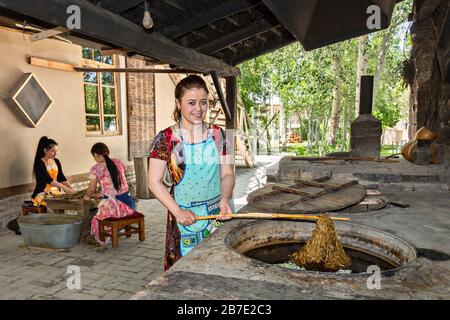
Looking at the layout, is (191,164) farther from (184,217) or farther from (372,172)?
(372,172)

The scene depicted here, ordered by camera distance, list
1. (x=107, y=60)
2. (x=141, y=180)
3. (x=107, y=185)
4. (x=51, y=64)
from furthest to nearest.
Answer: (x=141, y=180), (x=107, y=60), (x=51, y=64), (x=107, y=185)

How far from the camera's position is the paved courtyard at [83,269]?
13.1ft

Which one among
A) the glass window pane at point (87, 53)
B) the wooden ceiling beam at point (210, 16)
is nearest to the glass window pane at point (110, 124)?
the glass window pane at point (87, 53)

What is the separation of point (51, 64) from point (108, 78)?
194cm

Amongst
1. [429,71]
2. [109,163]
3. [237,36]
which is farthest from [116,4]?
[429,71]

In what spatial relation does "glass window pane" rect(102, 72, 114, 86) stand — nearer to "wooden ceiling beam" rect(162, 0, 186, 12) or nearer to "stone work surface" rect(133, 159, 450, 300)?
"wooden ceiling beam" rect(162, 0, 186, 12)

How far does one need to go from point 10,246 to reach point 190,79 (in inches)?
188

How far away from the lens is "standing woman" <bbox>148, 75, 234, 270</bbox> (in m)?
2.60

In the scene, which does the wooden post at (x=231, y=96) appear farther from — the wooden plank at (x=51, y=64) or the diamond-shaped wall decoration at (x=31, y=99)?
the diamond-shaped wall decoration at (x=31, y=99)

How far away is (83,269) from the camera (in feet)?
15.3

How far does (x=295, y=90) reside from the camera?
15719 millimetres

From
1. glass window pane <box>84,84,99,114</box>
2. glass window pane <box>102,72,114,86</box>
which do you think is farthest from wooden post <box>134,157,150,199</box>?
glass window pane <box>102,72,114,86</box>
